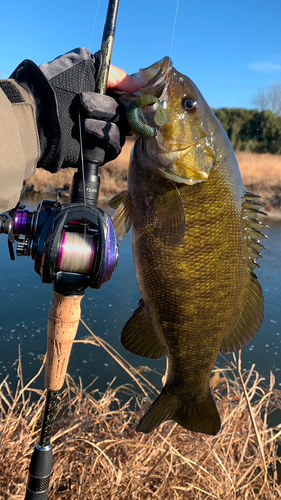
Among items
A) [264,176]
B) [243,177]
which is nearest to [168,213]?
[243,177]

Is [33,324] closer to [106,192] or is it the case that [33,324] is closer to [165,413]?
[165,413]

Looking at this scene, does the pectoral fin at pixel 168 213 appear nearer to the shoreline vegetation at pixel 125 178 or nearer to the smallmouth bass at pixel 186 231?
the smallmouth bass at pixel 186 231

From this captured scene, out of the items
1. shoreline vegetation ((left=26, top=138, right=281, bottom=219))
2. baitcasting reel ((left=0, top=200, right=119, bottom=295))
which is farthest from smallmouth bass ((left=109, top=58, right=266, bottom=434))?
shoreline vegetation ((left=26, top=138, right=281, bottom=219))

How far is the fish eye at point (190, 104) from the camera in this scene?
1.46m

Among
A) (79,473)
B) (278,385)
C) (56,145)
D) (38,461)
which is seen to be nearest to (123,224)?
(56,145)

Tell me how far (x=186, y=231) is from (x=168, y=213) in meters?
0.10

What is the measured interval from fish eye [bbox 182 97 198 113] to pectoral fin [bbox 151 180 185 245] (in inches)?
12.1

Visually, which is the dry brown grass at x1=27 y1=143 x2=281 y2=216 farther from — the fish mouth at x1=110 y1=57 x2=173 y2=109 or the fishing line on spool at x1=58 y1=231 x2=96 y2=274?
the fishing line on spool at x1=58 y1=231 x2=96 y2=274

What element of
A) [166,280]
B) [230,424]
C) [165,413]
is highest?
[166,280]

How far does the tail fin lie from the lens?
1577 mm

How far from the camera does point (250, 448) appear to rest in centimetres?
269

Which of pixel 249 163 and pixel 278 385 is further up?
pixel 249 163

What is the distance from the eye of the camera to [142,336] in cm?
164

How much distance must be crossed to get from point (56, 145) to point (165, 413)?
122 cm
